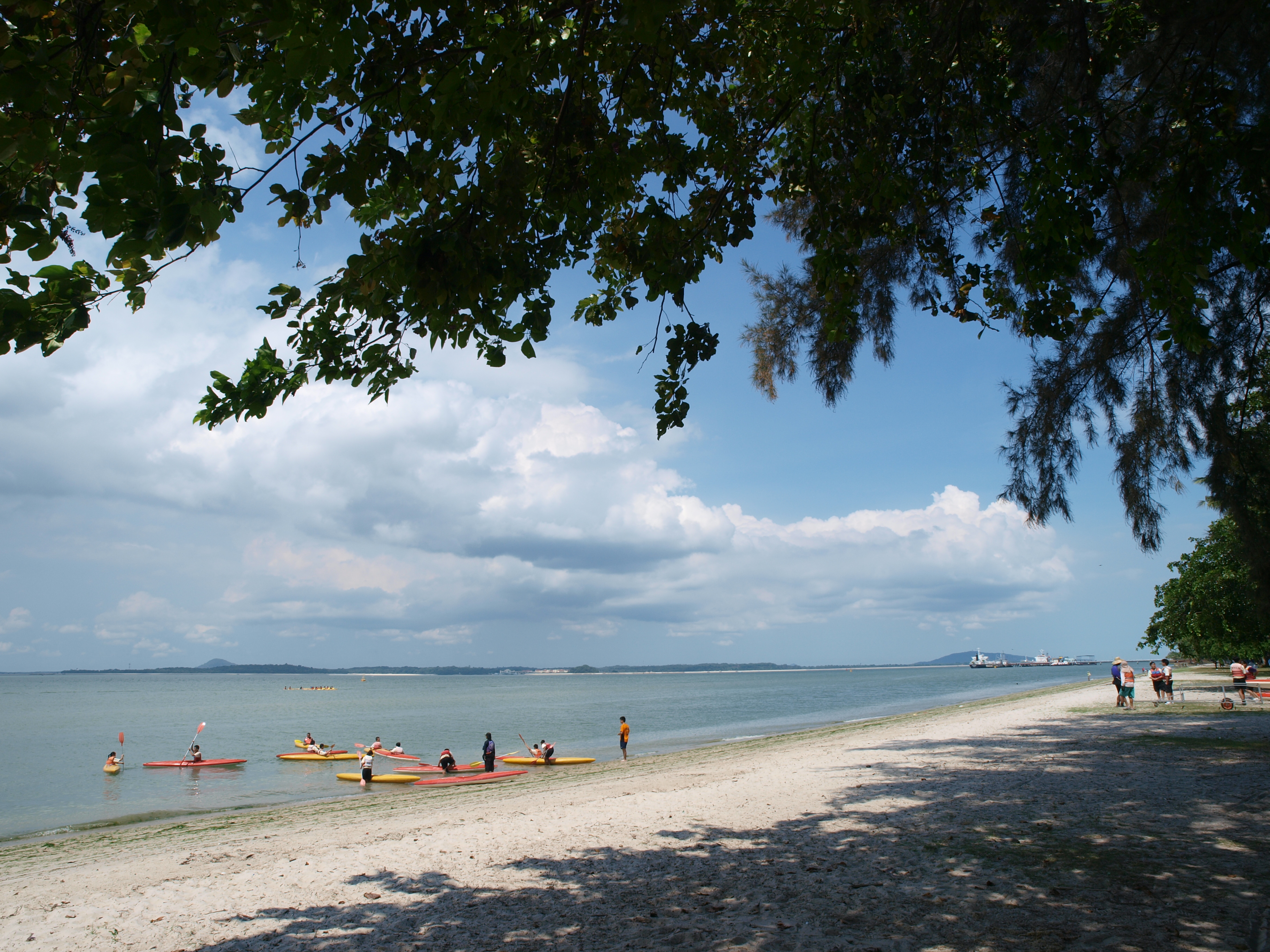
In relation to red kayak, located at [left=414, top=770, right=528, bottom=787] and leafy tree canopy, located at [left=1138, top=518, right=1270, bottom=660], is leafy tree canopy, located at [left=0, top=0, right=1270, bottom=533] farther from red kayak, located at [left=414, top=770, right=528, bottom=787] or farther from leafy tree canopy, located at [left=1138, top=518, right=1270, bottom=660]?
leafy tree canopy, located at [left=1138, top=518, right=1270, bottom=660]

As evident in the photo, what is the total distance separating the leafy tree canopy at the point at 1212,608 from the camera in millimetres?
26422

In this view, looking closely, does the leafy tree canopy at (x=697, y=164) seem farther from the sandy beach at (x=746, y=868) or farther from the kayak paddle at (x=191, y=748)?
the kayak paddle at (x=191, y=748)

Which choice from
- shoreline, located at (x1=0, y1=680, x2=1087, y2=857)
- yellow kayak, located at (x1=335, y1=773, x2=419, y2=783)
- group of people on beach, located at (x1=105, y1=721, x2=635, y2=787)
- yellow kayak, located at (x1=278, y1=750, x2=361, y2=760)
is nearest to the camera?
shoreline, located at (x1=0, y1=680, x2=1087, y2=857)

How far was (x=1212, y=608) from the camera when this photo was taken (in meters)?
28.8

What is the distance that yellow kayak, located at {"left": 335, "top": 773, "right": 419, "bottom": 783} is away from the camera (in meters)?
18.7

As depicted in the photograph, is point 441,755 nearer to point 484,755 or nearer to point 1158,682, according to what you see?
point 484,755

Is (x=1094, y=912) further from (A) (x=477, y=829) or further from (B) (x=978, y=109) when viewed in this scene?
(A) (x=477, y=829)

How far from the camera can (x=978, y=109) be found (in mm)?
5992

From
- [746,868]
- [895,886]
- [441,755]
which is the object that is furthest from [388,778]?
[895,886]

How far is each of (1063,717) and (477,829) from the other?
1566cm

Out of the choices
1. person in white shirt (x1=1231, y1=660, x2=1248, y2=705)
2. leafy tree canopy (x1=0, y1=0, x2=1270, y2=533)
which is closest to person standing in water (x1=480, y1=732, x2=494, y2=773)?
leafy tree canopy (x1=0, y1=0, x2=1270, y2=533)

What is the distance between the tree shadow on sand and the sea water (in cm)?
1173

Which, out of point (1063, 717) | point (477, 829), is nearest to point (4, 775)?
point (477, 829)

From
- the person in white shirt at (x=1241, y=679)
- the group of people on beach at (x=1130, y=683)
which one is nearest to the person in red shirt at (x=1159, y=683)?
the group of people on beach at (x=1130, y=683)
